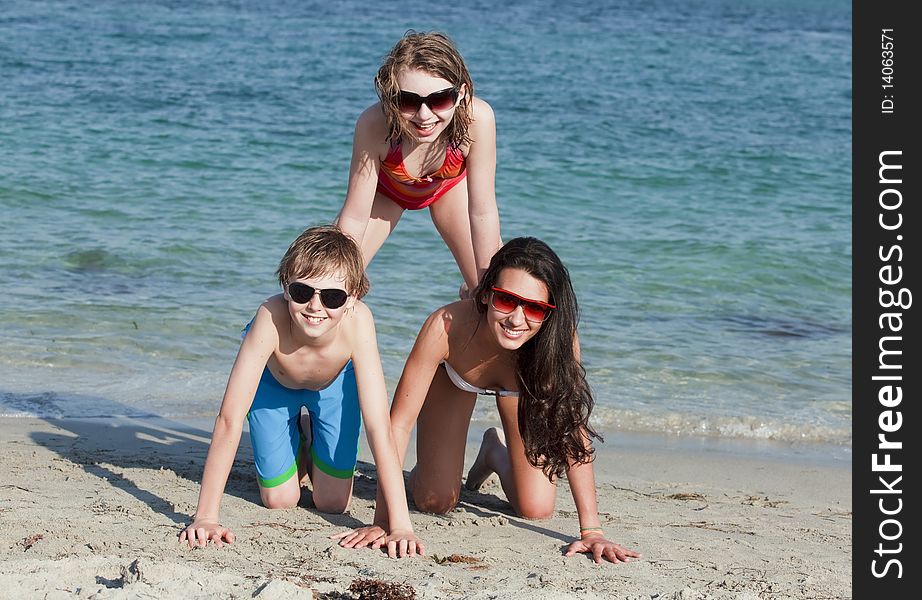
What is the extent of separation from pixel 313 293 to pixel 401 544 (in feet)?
2.94

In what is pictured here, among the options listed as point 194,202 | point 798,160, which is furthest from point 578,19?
point 194,202

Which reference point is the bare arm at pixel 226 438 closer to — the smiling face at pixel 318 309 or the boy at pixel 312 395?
the boy at pixel 312 395

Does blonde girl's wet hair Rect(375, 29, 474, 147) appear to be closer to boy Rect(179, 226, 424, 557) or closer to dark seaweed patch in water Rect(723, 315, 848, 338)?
boy Rect(179, 226, 424, 557)

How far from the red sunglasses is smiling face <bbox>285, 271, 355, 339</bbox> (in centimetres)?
52

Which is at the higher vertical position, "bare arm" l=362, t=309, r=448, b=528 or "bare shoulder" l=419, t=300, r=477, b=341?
"bare shoulder" l=419, t=300, r=477, b=341

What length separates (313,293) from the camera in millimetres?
3709

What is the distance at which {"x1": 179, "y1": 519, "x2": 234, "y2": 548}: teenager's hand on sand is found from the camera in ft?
11.7

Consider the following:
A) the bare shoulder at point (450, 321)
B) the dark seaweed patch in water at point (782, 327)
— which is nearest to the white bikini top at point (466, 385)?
the bare shoulder at point (450, 321)

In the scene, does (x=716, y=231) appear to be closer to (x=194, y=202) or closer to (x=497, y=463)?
(x=194, y=202)

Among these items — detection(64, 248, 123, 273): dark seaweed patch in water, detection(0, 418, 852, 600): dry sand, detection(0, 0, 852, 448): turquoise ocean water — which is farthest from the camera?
detection(64, 248, 123, 273): dark seaweed patch in water

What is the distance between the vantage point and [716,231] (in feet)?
35.1

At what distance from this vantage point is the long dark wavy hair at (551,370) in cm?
375
